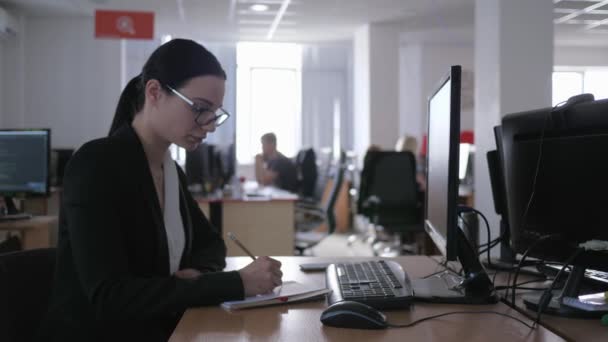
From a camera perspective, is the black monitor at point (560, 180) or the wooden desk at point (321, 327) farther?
the black monitor at point (560, 180)

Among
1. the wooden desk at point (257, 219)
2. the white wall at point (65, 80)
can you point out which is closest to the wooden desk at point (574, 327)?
the wooden desk at point (257, 219)

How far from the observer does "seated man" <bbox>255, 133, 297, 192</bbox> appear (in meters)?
6.68

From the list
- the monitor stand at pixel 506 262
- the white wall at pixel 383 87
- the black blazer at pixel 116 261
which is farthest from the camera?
the white wall at pixel 383 87

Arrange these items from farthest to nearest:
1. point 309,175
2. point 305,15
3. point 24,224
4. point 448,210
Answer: point 305,15 < point 309,175 < point 24,224 < point 448,210

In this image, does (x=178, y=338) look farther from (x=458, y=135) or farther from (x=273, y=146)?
(x=273, y=146)

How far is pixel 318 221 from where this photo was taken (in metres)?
5.44

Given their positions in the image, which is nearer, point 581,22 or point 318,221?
point 318,221

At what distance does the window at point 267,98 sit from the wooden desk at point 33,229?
8.10 metres

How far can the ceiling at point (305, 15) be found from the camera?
741cm

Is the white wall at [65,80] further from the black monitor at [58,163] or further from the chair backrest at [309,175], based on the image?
the chair backrest at [309,175]

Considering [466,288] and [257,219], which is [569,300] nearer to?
[466,288]

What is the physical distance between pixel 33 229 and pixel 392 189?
3.13 m

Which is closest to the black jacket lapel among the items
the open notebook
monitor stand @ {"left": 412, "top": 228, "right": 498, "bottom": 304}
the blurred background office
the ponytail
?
the ponytail

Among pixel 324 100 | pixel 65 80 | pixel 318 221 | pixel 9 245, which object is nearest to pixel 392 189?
pixel 318 221
